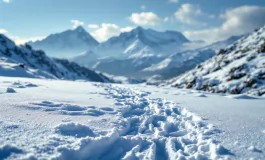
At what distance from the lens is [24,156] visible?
9.84ft

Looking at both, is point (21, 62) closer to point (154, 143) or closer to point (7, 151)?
point (7, 151)

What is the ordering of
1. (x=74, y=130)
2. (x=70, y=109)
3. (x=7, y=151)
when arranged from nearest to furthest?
1. (x=7, y=151)
2. (x=74, y=130)
3. (x=70, y=109)

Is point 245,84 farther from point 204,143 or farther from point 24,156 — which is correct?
point 24,156

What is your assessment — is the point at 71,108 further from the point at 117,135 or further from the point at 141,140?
the point at 141,140

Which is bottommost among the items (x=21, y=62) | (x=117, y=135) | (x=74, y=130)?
(x=117, y=135)

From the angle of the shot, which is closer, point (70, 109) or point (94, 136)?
point (94, 136)

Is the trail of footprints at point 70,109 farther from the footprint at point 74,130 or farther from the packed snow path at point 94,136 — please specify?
the footprint at point 74,130

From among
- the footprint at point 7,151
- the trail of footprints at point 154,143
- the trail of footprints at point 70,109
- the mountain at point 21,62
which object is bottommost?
the trail of footprints at point 154,143

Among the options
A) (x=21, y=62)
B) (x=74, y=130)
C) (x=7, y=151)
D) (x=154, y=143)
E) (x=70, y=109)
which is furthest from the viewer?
(x=21, y=62)

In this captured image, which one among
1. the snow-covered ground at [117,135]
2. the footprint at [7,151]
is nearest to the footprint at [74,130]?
the snow-covered ground at [117,135]

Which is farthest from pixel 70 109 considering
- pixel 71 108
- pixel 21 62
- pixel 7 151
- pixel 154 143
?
pixel 21 62

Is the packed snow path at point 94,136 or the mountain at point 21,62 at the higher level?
the mountain at point 21,62

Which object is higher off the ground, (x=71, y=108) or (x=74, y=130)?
(x=71, y=108)

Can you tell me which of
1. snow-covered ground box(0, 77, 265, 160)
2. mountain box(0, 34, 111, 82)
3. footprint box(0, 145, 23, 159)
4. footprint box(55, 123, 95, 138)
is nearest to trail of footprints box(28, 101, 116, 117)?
snow-covered ground box(0, 77, 265, 160)
